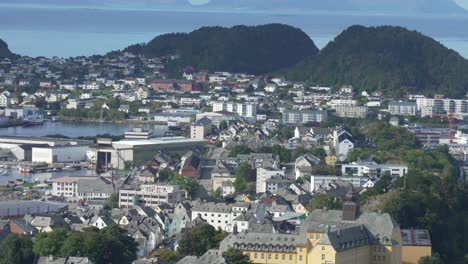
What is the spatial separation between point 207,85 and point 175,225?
2567 centimetres

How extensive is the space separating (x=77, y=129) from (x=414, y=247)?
19549 millimetres

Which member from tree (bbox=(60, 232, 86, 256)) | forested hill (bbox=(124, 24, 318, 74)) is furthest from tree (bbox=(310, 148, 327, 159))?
forested hill (bbox=(124, 24, 318, 74))

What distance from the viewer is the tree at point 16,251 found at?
14969mm

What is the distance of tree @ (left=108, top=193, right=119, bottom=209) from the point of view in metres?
20.6


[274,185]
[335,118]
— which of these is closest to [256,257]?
[274,185]

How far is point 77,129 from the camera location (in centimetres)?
3481

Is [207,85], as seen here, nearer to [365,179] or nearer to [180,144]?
[180,144]

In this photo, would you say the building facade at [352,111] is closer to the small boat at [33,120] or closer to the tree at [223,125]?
the tree at [223,125]

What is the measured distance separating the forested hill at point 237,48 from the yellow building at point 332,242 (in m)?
33.1

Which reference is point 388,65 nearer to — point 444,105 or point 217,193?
point 444,105

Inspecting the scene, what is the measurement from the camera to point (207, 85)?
44.0 m

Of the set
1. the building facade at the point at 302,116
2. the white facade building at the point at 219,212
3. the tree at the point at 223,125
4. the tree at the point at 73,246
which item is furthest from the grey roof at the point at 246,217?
the building facade at the point at 302,116

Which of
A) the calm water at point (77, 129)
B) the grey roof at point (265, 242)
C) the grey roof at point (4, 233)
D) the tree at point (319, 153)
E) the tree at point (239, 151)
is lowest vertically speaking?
the calm water at point (77, 129)

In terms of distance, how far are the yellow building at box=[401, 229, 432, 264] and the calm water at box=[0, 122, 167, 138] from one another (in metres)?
16.7
